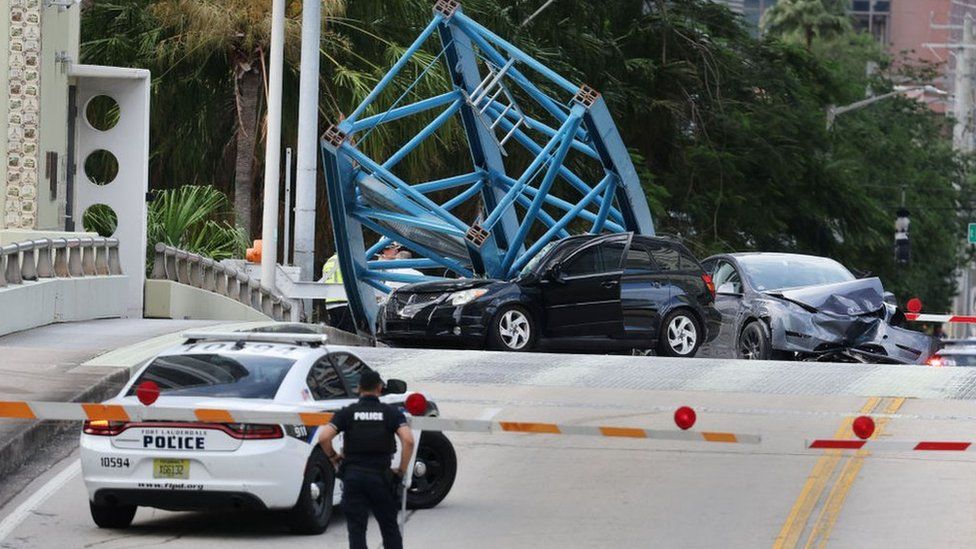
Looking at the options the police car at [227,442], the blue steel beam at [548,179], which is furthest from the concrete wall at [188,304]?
the police car at [227,442]

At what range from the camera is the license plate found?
12945mm

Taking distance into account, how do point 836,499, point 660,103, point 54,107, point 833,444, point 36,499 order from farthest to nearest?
point 660,103 → point 54,107 → point 836,499 → point 36,499 → point 833,444

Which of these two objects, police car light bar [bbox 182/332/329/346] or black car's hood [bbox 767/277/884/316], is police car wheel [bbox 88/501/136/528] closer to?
police car light bar [bbox 182/332/329/346]

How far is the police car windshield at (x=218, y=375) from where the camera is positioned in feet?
44.1

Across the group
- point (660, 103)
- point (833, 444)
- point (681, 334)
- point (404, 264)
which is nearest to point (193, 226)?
point (404, 264)

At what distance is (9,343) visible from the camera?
72.9 feet

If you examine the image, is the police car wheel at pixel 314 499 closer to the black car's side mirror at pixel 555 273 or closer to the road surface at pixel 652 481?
the road surface at pixel 652 481

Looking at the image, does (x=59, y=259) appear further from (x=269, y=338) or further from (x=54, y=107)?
(x=269, y=338)

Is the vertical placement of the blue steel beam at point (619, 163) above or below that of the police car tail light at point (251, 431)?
above

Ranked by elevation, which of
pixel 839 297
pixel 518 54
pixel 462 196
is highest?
pixel 518 54

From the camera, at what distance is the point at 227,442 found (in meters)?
12.9

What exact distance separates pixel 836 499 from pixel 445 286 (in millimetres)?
10264

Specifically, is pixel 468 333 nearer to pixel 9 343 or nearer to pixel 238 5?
pixel 9 343

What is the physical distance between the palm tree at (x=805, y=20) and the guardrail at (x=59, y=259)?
69921 mm
